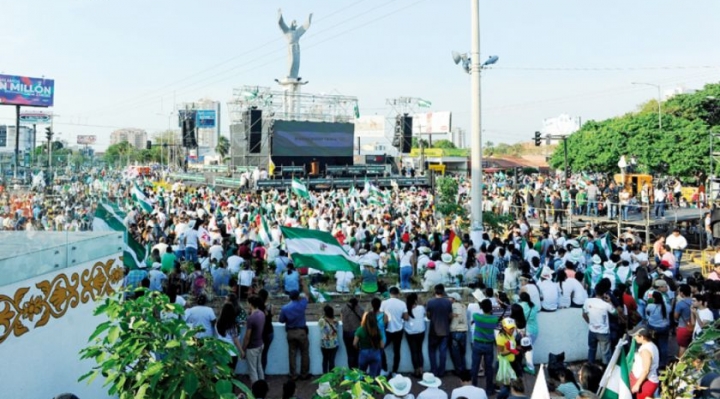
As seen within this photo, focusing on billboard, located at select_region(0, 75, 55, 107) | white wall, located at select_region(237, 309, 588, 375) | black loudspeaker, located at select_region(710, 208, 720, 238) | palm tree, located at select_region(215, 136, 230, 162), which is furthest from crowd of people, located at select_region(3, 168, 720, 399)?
palm tree, located at select_region(215, 136, 230, 162)

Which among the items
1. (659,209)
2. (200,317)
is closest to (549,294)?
(200,317)

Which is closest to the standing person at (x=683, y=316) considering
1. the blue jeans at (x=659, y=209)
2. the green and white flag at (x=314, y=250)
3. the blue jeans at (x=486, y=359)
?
the blue jeans at (x=486, y=359)

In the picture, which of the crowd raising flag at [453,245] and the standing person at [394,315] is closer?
the standing person at [394,315]

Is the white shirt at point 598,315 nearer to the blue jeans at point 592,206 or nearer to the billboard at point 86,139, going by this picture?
Answer: the blue jeans at point 592,206

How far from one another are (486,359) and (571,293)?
2.25m

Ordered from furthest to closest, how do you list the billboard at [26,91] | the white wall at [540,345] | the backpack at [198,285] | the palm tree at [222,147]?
the palm tree at [222,147]
the billboard at [26,91]
the backpack at [198,285]
the white wall at [540,345]

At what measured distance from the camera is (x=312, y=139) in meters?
41.1

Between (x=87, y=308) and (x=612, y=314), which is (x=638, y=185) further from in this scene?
(x=87, y=308)

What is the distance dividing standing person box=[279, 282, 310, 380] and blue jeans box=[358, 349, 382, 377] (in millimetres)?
940

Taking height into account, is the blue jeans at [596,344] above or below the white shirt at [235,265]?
below

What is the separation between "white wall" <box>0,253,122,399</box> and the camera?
5.48 meters

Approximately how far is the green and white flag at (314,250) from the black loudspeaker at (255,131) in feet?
95.8

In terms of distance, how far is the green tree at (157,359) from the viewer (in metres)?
3.54

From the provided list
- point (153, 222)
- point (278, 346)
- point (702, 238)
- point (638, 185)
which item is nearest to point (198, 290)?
point (278, 346)
